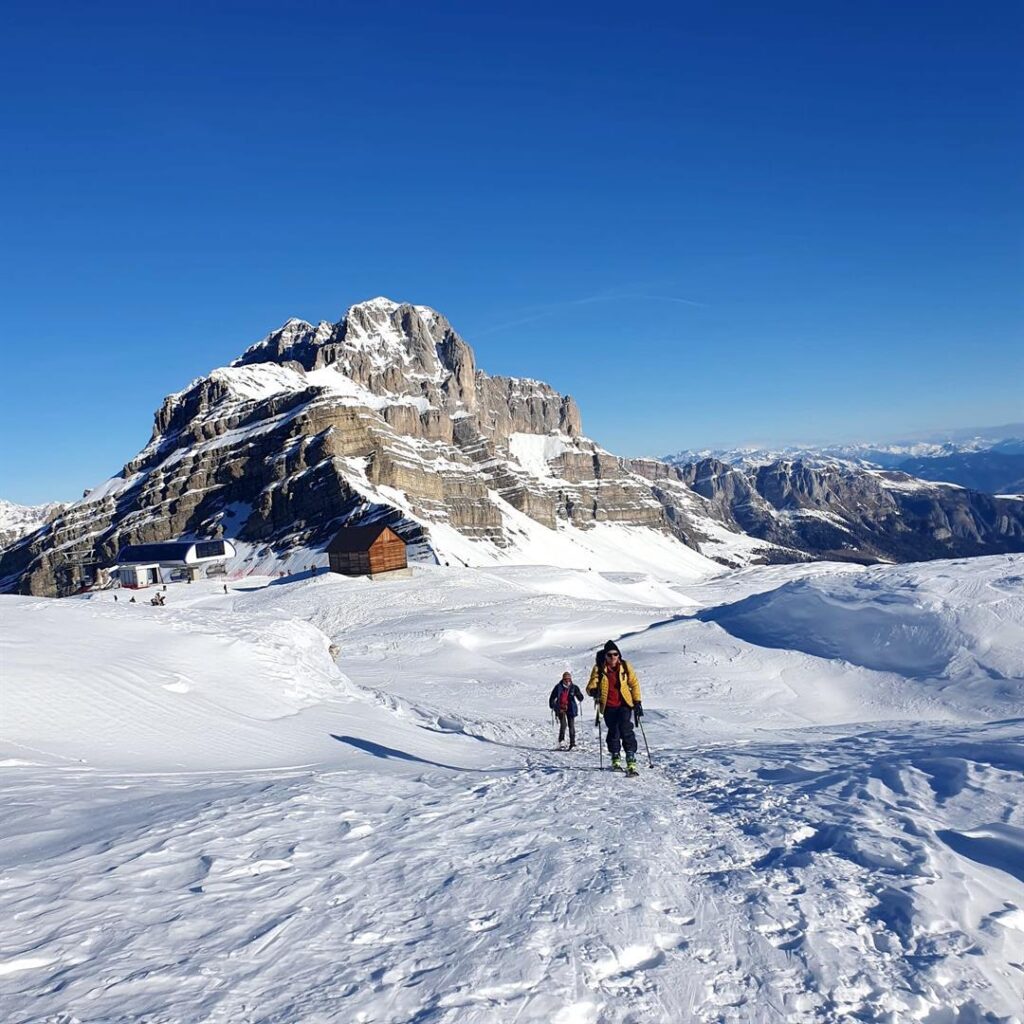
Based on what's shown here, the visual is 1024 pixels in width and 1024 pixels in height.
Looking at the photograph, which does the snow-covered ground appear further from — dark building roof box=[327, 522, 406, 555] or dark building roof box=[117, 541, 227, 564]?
dark building roof box=[117, 541, 227, 564]

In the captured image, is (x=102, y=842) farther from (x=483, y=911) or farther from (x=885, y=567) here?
(x=885, y=567)

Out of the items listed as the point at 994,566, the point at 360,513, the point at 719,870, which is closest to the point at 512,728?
the point at 719,870

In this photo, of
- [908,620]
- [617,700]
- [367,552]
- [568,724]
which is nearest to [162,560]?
[367,552]

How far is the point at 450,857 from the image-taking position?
6.42 meters

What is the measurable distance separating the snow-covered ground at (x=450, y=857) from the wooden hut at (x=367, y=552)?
45247mm

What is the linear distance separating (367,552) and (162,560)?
131 feet

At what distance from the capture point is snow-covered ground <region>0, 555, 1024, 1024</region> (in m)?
4.21

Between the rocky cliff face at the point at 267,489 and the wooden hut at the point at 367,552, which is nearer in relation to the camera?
the wooden hut at the point at 367,552

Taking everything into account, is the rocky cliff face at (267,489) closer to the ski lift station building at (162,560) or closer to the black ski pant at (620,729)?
the ski lift station building at (162,560)

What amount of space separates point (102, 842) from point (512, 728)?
36.7ft

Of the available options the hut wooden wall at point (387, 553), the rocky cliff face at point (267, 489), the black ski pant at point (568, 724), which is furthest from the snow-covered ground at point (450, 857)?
the rocky cliff face at point (267, 489)

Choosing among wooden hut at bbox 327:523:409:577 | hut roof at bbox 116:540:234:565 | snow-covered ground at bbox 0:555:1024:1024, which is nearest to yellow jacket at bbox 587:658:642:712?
snow-covered ground at bbox 0:555:1024:1024

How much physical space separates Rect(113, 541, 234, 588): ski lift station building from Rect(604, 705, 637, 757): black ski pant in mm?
79330

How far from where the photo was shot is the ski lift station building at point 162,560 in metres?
80.7
